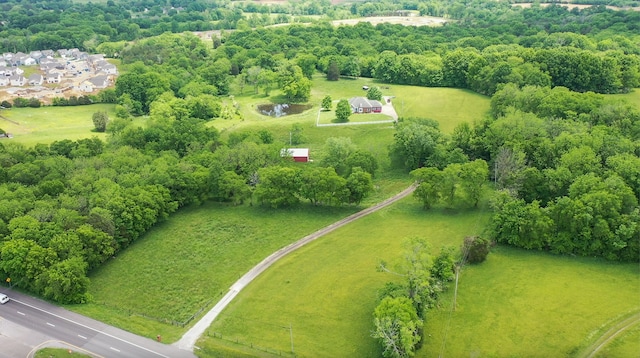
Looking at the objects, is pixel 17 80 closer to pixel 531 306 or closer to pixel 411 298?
pixel 411 298

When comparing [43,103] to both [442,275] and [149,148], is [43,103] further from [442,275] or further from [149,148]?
[442,275]

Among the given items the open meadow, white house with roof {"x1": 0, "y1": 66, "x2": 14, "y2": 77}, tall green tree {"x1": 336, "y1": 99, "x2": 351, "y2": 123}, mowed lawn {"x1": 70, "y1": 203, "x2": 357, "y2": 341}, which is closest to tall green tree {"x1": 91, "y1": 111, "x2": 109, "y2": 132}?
the open meadow

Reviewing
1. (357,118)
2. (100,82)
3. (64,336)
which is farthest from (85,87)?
(64,336)

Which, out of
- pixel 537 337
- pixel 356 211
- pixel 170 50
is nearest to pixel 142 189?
pixel 356 211

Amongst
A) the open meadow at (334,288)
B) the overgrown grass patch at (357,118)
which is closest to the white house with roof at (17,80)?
the overgrown grass patch at (357,118)

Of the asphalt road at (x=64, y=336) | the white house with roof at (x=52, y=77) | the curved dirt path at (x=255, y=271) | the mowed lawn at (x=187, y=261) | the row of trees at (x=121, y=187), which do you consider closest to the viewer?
the asphalt road at (x=64, y=336)

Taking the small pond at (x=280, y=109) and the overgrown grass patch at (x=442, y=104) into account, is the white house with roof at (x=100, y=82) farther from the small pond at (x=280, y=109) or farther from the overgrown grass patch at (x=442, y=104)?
the overgrown grass patch at (x=442, y=104)

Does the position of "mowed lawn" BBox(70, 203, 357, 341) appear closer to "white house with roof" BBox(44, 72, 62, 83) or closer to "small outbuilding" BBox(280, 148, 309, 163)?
"small outbuilding" BBox(280, 148, 309, 163)
